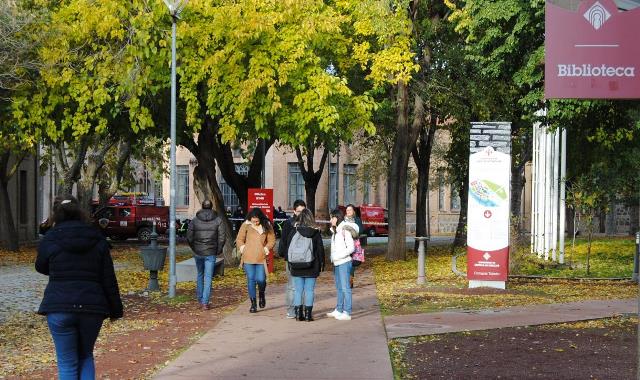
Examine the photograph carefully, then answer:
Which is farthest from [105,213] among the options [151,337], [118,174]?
[151,337]

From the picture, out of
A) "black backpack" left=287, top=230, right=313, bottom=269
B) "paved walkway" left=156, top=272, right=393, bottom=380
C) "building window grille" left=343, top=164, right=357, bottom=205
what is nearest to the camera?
"paved walkway" left=156, top=272, right=393, bottom=380

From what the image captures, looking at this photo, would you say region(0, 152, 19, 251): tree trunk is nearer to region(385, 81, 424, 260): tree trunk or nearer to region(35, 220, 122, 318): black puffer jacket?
region(385, 81, 424, 260): tree trunk

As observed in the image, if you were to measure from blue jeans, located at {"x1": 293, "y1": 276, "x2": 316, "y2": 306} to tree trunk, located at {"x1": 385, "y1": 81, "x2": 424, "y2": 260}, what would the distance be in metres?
15.9

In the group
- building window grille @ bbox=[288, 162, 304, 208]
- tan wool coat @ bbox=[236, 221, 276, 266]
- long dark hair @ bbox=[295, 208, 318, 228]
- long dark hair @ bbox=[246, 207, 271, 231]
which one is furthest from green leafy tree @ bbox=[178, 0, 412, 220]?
building window grille @ bbox=[288, 162, 304, 208]

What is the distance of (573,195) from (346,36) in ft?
23.8

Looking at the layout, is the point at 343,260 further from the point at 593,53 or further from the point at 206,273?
the point at 593,53

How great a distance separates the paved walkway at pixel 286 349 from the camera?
976 cm

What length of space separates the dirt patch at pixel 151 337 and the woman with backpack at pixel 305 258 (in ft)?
4.21

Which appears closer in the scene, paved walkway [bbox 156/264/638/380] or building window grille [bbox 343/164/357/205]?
paved walkway [bbox 156/264/638/380]

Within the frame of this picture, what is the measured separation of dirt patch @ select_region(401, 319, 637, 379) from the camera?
995 centimetres

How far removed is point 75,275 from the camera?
7.26 m

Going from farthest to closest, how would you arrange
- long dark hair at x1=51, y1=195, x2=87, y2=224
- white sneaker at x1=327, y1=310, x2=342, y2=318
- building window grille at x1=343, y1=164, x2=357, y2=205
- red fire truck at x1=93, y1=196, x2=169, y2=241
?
building window grille at x1=343, y1=164, x2=357, y2=205 < red fire truck at x1=93, y1=196, x2=169, y2=241 < white sneaker at x1=327, y1=310, x2=342, y2=318 < long dark hair at x1=51, y1=195, x2=87, y2=224

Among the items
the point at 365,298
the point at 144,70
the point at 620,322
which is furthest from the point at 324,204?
A: the point at 620,322

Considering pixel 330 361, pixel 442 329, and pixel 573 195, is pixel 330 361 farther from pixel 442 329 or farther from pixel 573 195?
pixel 573 195
